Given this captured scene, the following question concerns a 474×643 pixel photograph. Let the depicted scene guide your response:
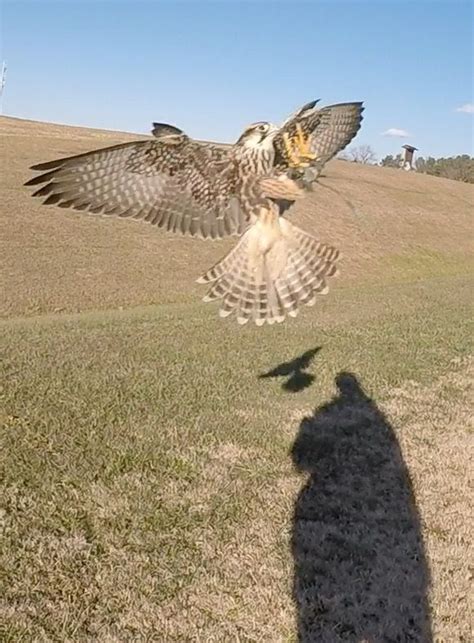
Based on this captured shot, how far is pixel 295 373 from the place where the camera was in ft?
25.2

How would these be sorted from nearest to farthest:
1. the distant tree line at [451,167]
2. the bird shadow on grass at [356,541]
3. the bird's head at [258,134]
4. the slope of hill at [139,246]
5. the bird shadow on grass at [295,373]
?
the bird's head at [258,134] < the bird shadow on grass at [356,541] < the bird shadow on grass at [295,373] < the slope of hill at [139,246] < the distant tree line at [451,167]

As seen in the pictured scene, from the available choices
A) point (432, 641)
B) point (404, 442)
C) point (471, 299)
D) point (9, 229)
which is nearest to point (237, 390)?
point (404, 442)

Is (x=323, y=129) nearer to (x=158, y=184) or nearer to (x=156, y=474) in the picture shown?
(x=158, y=184)

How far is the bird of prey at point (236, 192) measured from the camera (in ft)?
9.24

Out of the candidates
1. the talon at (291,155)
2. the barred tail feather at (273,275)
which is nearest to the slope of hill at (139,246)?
the barred tail feather at (273,275)

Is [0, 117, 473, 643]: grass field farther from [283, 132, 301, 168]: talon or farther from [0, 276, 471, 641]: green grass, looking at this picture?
[283, 132, 301, 168]: talon

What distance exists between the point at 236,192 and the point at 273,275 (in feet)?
1.81

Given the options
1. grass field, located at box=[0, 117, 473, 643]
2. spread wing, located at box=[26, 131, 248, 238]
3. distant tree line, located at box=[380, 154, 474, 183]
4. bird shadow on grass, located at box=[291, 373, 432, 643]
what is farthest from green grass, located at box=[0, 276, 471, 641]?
distant tree line, located at box=[380, 154, 474, 183]

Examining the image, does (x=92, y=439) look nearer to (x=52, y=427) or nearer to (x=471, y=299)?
(x=52, y=427)

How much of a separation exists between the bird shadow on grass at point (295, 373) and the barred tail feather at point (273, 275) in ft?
12.0

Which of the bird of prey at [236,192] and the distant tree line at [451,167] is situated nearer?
the bird of prey at [236,192]

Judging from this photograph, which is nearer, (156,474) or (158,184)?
(158,184)

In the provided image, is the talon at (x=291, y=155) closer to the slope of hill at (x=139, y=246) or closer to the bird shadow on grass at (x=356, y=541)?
the bird shadow on grass at (x=356, y=541)

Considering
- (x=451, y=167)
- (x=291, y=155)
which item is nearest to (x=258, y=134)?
(x=291, y=155)
